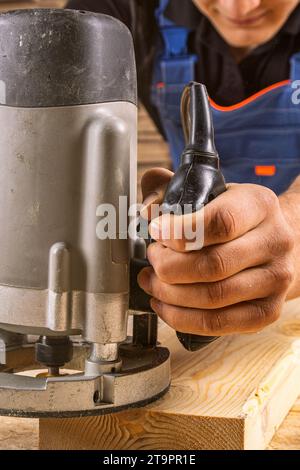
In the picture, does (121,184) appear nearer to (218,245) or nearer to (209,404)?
(218,245)

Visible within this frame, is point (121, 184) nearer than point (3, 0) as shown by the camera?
Yes

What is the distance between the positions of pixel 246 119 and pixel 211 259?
1.16m

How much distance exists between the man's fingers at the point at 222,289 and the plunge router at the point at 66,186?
0.05m

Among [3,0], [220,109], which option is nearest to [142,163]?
[3,0]

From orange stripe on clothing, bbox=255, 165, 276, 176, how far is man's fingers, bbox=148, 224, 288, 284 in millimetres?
1098

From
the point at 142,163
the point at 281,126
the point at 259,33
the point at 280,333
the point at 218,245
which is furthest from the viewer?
the point at 142,163

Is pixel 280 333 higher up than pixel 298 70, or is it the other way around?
pixel 298 70

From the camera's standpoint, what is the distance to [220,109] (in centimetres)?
197

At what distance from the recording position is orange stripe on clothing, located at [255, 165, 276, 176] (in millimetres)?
2016

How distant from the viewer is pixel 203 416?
96 cm

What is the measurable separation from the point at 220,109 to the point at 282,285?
110 cm

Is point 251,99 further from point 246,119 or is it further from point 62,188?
point 62,188

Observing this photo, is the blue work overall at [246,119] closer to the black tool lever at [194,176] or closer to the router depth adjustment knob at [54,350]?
the black tool lever at [194,176]

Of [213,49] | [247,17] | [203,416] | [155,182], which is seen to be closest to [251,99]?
[213,49]
